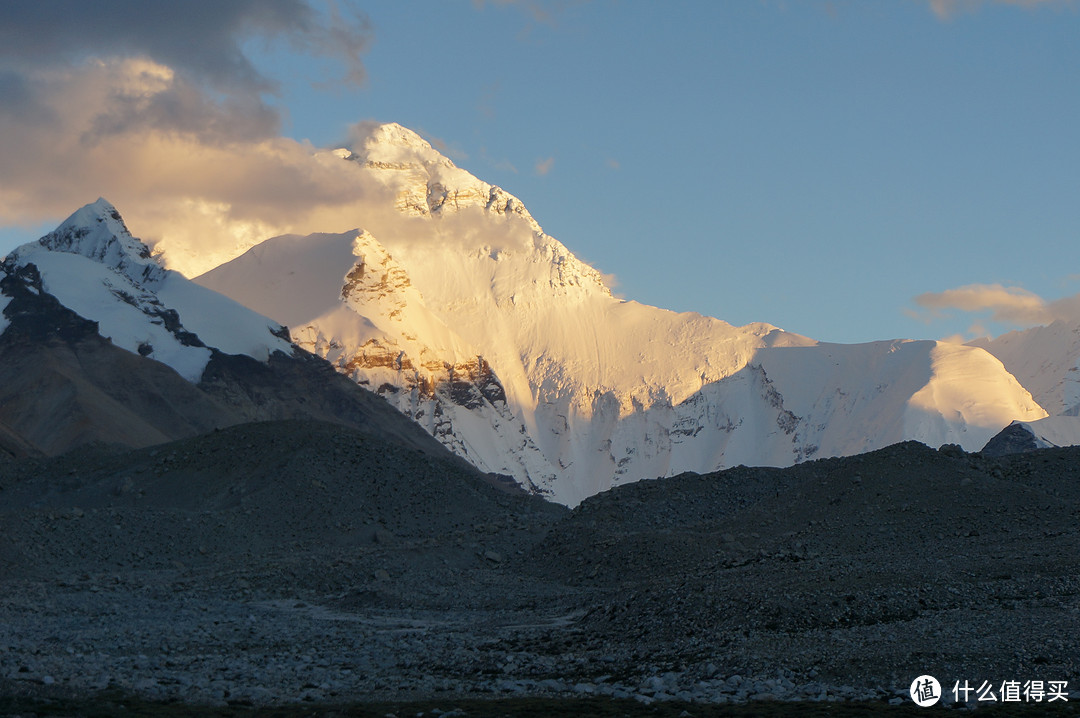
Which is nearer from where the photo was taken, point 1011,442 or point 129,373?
point 1011,442

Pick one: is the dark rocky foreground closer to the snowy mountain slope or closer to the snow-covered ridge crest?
the snowy mountain slope

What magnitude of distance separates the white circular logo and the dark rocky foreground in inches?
15.1

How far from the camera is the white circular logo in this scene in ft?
67.3

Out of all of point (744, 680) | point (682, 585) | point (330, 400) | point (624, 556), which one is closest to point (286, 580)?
point (624, 556)

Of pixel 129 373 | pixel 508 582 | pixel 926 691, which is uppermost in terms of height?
pixel 129 373

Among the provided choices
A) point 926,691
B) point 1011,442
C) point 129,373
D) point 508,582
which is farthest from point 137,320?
point 926,691

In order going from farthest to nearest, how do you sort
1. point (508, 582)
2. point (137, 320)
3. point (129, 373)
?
point (137, 320)
point (129, 373)
point (508, 582)

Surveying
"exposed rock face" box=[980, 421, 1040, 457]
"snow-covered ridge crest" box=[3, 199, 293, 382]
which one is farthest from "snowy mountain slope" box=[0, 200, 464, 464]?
"exposed rock face" box=[980, 421, 1040, 457]

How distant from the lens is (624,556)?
46.4 m

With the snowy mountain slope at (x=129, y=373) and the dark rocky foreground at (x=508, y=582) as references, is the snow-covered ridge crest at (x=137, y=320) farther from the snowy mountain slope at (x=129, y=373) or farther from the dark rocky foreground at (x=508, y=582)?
the dark rocky foreground at (x=508, y=582)

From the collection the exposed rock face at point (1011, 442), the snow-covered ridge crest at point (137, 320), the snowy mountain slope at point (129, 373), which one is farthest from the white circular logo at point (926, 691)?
the snow-covered ridge crest at point (137, 320)

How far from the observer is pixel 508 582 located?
4556 centimetres

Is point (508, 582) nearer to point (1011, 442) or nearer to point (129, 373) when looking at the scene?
point (1011, 442)

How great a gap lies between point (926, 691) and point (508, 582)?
1016 inches
